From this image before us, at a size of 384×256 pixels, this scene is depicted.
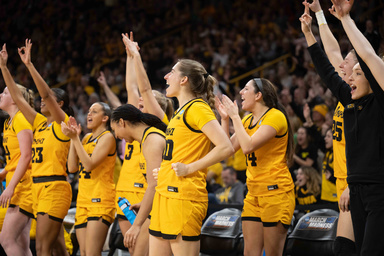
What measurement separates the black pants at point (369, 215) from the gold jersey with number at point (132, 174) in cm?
242

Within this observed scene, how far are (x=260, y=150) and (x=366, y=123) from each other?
1.56m

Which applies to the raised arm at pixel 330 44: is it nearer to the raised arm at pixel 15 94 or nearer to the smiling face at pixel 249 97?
the smiling face at pixel 249 97

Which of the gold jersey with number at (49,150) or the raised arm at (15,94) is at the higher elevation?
the raised arm at (15,94)

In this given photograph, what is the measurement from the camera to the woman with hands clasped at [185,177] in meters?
3.87

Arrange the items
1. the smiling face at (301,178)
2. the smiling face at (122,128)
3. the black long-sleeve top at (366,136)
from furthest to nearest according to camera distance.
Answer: the smiling face at (301,178), the smiling face at (122,128), the black long-sleeve top at (366,136)

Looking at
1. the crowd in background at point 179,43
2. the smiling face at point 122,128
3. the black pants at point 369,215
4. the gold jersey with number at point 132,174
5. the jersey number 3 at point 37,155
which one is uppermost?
the crowd in background at point 179,43

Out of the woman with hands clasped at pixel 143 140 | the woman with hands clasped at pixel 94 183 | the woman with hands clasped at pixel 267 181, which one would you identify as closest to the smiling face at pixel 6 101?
the woman with hands clasped at pixel 94 183

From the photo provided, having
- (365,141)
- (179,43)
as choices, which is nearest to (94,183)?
(365,141)

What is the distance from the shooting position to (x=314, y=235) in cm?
593

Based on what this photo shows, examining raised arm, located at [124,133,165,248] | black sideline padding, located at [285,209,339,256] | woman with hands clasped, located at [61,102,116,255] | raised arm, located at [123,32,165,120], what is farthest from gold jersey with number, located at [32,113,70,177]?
black sideline padding, located at [285,209,339,256]

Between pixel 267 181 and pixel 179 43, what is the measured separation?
34.9 ft

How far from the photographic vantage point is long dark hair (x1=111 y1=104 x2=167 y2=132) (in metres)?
4.81

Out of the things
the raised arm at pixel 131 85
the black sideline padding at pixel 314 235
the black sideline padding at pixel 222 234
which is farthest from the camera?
the black sideline padding at pixel 222 234

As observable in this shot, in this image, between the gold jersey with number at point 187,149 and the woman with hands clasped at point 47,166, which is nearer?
the gold jersey with number at point 187,149
